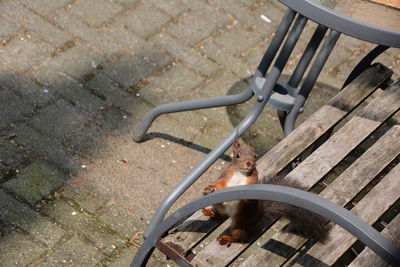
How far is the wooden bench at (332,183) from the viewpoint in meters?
2.70

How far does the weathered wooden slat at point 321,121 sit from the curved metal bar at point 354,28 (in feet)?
1.71

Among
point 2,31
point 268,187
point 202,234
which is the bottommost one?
point 2,31

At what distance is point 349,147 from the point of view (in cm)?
313

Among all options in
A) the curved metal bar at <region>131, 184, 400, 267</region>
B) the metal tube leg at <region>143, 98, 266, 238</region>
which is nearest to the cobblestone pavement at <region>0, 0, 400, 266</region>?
the metal tube leg at <region>143, 98, 266, 238</region>

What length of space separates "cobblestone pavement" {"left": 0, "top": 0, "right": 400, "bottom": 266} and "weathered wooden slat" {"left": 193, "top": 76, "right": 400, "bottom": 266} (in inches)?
30.1

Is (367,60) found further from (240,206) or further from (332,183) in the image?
(240,206)

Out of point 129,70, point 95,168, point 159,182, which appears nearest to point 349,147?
point 159,182

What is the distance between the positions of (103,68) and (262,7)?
1.34m

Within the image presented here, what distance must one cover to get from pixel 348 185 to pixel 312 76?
67 cm

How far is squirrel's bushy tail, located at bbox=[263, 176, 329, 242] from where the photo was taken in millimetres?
2727

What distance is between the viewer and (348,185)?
2.95 metres

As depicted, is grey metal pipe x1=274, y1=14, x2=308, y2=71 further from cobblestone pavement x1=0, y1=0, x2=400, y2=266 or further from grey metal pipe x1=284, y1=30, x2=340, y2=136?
cobblestone pavement x1=0, y1=0, x2=400, y2=266

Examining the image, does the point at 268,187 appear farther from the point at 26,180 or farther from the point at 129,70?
the point at 129,70

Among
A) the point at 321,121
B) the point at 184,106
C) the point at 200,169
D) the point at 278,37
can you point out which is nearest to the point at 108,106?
the point at 184,106
